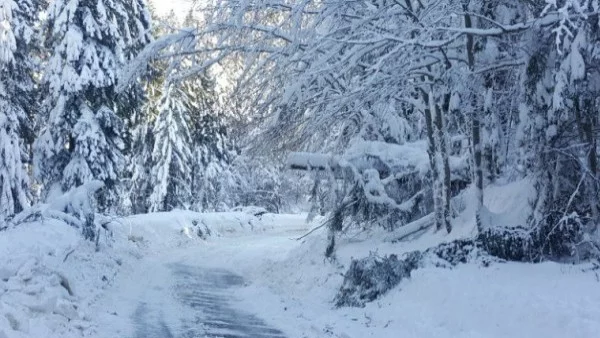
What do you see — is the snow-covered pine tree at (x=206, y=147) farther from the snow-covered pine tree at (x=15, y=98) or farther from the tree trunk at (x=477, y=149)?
the tree trunk at (x=477, y=149)

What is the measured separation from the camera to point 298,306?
1113 cm

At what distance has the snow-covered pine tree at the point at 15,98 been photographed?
68.5ft

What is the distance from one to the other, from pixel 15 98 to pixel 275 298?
14939 millimetres

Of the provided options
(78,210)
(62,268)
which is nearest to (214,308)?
(62,268)

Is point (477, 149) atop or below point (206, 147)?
atop

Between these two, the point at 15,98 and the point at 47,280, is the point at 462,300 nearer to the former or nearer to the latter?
the point at 47,280

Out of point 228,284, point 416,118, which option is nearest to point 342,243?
point 228,284

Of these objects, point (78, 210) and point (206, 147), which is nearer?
point (78, 210)

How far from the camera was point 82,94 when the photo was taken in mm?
22109

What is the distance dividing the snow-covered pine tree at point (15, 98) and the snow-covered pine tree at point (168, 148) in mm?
8381

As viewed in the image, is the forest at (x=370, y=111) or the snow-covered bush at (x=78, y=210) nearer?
the forest at (x=370, y=111)

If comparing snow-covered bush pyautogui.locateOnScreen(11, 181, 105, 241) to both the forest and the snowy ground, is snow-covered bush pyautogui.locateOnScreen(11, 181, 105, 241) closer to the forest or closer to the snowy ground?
the forest

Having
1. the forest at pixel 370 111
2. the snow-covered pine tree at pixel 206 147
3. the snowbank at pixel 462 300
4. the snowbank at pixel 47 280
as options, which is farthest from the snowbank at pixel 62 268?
the snow-covered pine tree at pixel 206 147

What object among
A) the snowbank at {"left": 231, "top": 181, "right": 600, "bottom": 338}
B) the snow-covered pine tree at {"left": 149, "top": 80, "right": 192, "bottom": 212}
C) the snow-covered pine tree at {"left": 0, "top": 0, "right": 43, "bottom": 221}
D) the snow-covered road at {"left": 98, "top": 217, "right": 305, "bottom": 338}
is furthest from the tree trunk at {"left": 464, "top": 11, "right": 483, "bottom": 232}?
the snow-covered pine tree at {"left": 149, "top": 80, "right": 192, "bottom": 212}
